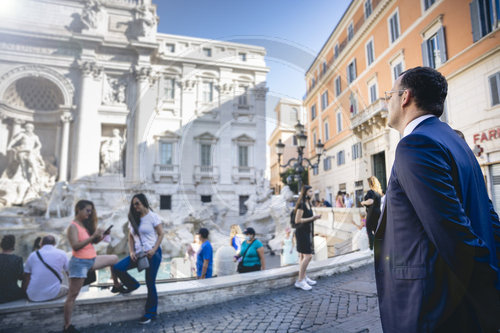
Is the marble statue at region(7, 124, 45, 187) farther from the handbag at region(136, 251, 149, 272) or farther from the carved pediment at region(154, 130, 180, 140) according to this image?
the handbag at region(136, 251, 149, 272)

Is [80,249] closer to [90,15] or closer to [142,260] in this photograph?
[142,260]

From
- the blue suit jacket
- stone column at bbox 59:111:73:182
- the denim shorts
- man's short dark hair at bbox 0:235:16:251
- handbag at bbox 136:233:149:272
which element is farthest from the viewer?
stone column at bbox 59:111:73:182

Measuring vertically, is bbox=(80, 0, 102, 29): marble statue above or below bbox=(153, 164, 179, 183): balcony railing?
above

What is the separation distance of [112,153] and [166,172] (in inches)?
147

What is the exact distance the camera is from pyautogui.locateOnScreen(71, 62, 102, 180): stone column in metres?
17.1

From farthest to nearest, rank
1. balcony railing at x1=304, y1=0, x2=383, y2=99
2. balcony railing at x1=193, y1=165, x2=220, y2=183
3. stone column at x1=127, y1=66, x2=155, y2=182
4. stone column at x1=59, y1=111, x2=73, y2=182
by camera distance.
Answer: balcony railing at x1=193, y1=165, x2=220, y2=183, stone column at x1=127, y1=66, x2=155, y2=182, stone column at x1=59, y1=111, x2=73, y2=182, balcony railing at x1=304, y1=0, x2=383, y2=99

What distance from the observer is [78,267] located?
3.02 meters

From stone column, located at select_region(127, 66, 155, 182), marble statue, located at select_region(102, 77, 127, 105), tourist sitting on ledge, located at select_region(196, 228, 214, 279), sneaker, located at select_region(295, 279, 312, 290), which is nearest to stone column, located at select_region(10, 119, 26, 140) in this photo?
marble statue, located at select_region(102, 77, 127, 105)

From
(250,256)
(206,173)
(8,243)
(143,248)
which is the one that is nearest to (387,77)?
(250,256)

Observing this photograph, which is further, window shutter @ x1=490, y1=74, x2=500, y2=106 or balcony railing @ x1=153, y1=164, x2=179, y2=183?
balcony railing @ x1=153, y1=164, x2=179, y2=183

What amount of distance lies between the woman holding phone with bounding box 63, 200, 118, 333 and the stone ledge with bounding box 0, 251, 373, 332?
25 cm

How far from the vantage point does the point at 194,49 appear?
2100 cm

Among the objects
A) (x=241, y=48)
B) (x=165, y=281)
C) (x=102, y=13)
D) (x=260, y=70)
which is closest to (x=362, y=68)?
(x=260, y=70)

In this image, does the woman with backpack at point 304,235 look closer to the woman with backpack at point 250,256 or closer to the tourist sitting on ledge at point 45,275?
the woman with backpack at point 250,256
